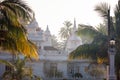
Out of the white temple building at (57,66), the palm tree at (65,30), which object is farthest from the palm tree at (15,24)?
the palm tree at (65,30)

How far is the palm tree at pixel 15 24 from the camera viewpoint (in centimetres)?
1762

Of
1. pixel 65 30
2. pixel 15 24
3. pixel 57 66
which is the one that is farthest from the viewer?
pixel 65 30

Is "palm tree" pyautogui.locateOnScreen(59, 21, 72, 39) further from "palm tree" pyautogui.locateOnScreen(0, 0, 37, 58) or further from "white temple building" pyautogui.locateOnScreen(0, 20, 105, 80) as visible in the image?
"palm tree" pyautogui.locateOnScreen(0, 0, 37, 58)

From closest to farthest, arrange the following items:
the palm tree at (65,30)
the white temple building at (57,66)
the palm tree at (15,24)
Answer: the palm tree at (15,24) → the white temple building at (57,66) → the palm tree at (65,30)

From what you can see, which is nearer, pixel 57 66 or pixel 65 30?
pixel 57 66

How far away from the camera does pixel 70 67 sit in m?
48.3

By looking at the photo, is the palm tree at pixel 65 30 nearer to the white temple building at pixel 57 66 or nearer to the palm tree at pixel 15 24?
the white temple building at pixel 57 66

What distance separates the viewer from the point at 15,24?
1759cm

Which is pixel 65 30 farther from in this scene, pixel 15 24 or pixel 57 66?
pixel 15 24

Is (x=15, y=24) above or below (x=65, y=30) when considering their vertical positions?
below

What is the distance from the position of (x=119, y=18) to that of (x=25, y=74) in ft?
39.5

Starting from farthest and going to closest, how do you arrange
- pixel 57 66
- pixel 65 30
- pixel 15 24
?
1. pixel 65 30
2. pixel 57 66
3. pixel 15 24

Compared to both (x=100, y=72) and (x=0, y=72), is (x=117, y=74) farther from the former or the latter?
(x=0, y=72)

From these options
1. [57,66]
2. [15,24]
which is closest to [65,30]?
[57,66]
